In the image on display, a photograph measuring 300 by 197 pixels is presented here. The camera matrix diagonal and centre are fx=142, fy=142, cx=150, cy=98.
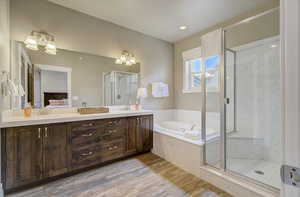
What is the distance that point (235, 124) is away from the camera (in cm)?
243

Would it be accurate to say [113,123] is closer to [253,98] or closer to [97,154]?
[97,154]

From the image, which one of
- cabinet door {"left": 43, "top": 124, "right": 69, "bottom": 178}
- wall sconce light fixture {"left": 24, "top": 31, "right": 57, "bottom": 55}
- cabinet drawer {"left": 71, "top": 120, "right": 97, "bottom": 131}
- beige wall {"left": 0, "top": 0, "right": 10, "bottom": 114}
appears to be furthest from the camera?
wall sconce light fixture {"left": 24, "top": 31, "right": 57, "bottom": 55}

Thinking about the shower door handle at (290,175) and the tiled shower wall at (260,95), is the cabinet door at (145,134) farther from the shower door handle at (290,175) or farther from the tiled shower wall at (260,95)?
the shower door handle at (290,175)

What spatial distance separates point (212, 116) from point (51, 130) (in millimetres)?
2403

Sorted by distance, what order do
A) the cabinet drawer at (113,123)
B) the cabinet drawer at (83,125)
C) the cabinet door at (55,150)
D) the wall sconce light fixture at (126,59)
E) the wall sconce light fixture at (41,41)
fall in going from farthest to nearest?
the wall sconce light fixture at (126,59) < the cabinet drawer at (113,123) < the wall sconce light fixture at (41,41) < the cabinet drawer at (83,125) < the cabinet door at (55,150)

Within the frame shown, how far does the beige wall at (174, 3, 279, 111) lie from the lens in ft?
7.63

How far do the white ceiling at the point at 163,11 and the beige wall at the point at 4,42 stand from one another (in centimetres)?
73

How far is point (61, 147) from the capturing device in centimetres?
195

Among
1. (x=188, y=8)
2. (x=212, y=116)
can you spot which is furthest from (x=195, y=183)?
(x=188, y=8)

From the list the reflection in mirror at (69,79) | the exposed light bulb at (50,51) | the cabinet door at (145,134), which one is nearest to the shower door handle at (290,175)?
the cabinet door at (145,134)

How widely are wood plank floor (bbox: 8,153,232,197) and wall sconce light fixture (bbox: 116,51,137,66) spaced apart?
2069mm

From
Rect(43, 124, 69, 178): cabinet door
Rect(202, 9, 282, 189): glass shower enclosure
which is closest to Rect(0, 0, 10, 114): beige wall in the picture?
Rect(43, 124, 69, 178): cabinet door

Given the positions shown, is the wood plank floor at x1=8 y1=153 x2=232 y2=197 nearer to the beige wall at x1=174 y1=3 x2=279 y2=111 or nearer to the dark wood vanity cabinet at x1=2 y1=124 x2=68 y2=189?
the dark wood vanity cabinet at x1=2 y1=124 x2=68 y2=189

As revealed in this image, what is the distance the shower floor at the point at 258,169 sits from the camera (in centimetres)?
174
